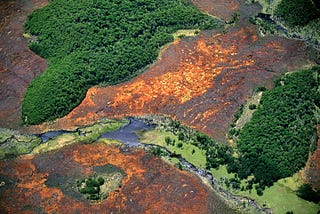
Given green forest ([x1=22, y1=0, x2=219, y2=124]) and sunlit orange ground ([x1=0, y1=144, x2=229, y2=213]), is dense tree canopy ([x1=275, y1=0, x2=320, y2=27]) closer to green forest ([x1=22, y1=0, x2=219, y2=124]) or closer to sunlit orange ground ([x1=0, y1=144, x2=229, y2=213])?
green forest ([x1=22, y1=0, x2=219, y2=124])

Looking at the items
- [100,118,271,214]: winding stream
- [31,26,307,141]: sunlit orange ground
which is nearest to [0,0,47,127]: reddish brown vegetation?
[31,26,307,141]: sunlit orange ground

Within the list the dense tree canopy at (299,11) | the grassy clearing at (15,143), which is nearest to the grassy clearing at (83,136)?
the grassy clearing at (15,143)

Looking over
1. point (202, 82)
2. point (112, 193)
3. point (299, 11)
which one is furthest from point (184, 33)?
point (112, 193)

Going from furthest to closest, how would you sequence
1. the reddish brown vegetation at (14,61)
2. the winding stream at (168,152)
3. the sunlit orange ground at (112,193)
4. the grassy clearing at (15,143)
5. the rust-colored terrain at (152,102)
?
the reddish brown vegetation at (14,61)
the grassy clearing at (15,143)
the winding stream at (168,152)
the rust-colored terrain at (152,102)
the sunlit orange ground at (112,193)

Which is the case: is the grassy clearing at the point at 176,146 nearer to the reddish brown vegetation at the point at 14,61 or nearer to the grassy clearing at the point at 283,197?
the grassy clearing at the point at 283,197

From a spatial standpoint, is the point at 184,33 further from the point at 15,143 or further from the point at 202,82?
the point at 15,143
